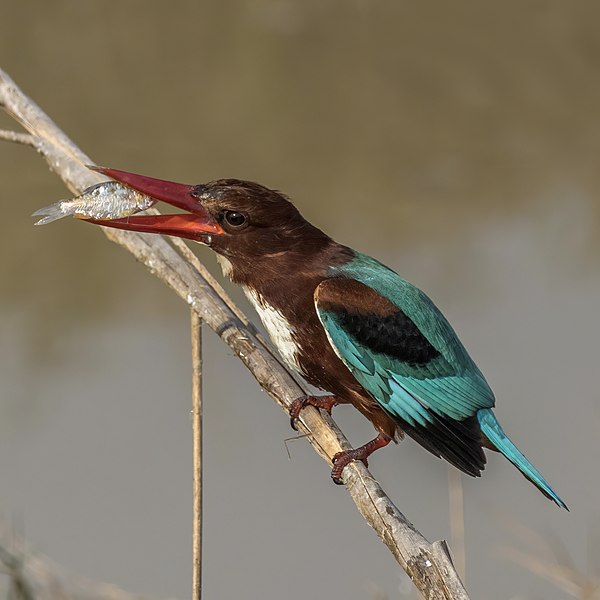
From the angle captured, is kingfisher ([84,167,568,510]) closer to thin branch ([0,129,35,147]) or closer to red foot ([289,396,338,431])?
red foot ([289,396,338,431])

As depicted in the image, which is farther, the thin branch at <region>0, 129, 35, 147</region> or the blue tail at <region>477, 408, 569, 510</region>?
the thin branch at <region>0, 129, 35, 147</region>

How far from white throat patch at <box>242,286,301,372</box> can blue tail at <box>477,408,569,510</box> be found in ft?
1.64

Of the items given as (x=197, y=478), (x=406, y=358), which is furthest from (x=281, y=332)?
(x=197, y=478)

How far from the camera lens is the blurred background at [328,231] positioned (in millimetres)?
4977

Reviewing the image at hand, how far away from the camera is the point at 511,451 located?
318 centimetres

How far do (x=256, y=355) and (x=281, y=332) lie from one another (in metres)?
0.11

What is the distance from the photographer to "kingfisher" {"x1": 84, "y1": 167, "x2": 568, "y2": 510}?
3152 millimetres

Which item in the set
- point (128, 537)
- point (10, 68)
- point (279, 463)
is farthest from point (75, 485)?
point (10, 68)

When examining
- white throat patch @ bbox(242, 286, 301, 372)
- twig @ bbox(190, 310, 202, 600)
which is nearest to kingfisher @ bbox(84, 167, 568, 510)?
white throat patch @ bbox(242, 286, 301, 372)

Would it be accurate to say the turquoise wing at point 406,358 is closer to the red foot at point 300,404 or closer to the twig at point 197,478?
the red foot at point 300,404

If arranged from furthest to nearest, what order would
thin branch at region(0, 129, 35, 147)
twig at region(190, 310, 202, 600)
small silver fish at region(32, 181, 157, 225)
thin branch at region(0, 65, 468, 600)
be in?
1. thin branch at region(0, 129, 35, 147)
2. small silver fish at region(32, 181, 157, 225)
3. twig at region(190, 310, 202, 600)
4. thin branch at region(0, 65, 468, 600)

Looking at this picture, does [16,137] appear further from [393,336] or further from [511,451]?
[511,451]

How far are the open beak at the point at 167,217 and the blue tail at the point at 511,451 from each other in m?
0.83

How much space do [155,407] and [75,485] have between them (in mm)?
554
